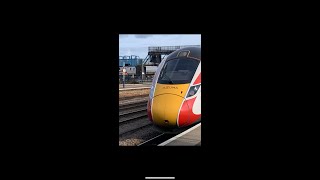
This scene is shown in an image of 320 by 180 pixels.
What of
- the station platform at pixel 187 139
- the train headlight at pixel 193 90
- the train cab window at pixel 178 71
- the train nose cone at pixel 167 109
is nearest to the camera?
the station platform at pixel 187 139

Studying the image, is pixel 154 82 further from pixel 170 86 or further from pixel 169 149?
pixel 169 149

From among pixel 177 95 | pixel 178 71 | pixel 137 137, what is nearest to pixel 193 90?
pixel 177 95

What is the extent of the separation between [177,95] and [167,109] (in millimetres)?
399

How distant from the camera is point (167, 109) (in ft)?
19.6

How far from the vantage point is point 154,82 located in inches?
272

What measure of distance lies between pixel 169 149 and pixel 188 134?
2.61 metres

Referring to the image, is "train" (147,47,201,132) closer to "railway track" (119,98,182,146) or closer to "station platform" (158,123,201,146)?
"station platform" (158,123,201,146)

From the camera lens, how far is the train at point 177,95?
5980 mm

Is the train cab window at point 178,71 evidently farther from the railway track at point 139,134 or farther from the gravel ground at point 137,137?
the gravel ground at point 137,137

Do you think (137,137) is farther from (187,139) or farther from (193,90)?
(193,90)

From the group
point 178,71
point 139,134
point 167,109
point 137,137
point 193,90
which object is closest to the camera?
point 167,109

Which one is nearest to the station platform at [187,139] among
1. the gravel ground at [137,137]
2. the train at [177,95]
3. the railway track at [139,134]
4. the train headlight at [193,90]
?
the train at [177,95]
